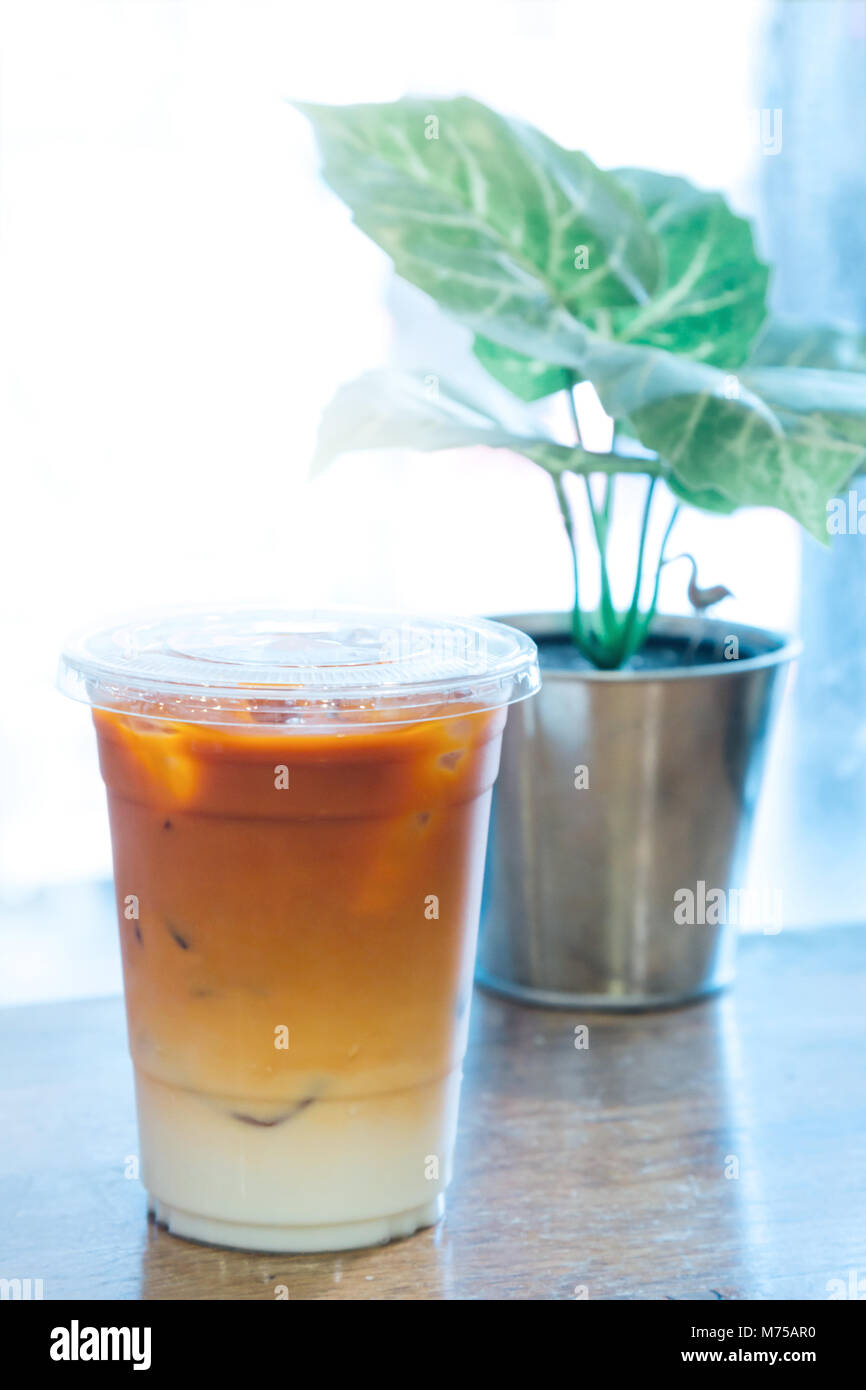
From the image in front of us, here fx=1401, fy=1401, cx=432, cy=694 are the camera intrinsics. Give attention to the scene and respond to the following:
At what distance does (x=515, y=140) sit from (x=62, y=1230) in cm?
62

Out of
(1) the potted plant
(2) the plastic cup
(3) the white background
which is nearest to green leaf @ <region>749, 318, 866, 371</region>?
(1) the potted plant

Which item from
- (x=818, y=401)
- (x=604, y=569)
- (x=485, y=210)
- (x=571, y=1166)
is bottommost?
(x=571, y=1166)

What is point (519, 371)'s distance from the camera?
95cm

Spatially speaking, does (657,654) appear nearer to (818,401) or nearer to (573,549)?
(573,549)

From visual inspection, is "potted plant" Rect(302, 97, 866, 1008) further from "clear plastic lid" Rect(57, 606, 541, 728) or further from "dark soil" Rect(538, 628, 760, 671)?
"clear plastic lid" Rect(57, 606, 541, 728)

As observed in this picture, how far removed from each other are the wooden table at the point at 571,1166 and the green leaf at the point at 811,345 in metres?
0.42

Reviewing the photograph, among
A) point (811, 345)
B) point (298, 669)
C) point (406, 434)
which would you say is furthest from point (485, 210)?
point (298, 669)

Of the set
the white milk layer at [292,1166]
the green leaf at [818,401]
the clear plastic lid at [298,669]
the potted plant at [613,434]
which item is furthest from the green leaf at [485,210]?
the white milk layer at [292,1166]

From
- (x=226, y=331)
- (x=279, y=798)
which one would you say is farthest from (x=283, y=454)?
(x=279, y=798)

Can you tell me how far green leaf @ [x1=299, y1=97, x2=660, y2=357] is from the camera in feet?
2.60

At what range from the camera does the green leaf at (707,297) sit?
33.6 inches

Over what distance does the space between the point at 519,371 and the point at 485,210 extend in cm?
15

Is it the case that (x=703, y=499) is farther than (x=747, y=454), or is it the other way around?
(x=703, y=499)
